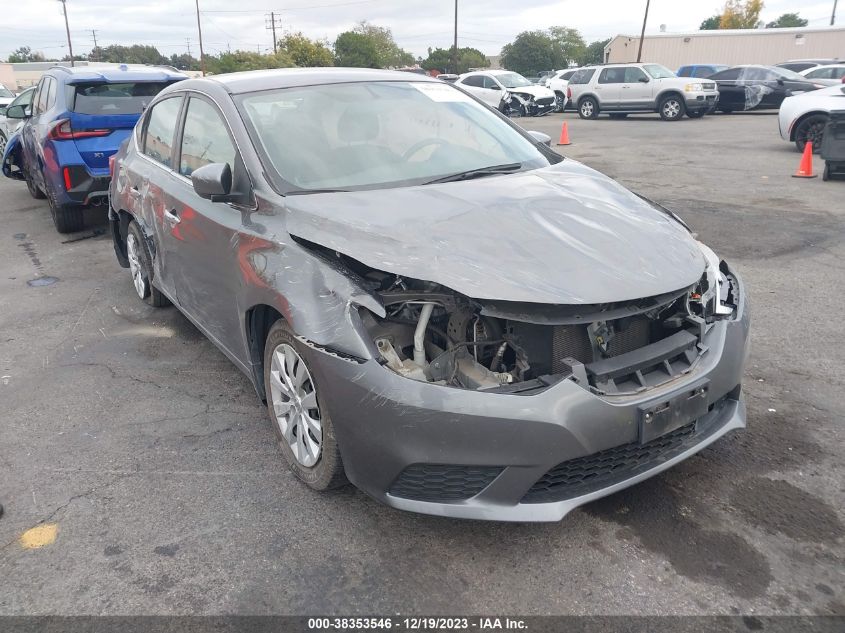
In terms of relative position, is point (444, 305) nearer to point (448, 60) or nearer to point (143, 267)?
point (143, 267)

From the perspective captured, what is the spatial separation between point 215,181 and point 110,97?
5.32 meters

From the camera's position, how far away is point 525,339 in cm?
259

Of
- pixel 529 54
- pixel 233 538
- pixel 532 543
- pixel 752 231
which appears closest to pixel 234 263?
pixel 233 538

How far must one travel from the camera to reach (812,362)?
4.19m

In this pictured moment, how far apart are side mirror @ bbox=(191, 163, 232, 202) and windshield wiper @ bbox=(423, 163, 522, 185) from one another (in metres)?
0.93

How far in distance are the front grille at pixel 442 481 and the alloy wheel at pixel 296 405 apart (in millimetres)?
478

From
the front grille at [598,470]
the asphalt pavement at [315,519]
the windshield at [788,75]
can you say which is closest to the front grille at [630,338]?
the front grille at [598,470]

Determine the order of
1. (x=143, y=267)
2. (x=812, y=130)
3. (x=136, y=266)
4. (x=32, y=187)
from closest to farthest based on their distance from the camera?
(x=143, y=267), (x=136, y=266), (x=32, y=187), (x=812, y=130)

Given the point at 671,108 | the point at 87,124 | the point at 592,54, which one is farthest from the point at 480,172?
the point at 592,54

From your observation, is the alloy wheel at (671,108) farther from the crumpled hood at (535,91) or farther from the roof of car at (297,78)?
the roof of car at (297,78)

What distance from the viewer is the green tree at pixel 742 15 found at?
6956 cm

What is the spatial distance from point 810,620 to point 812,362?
234 centimetres

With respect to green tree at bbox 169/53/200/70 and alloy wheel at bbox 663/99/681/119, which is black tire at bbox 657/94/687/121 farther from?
green tree at bbox 169/53/200/70

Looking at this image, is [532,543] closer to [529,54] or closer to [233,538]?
[233,538]
